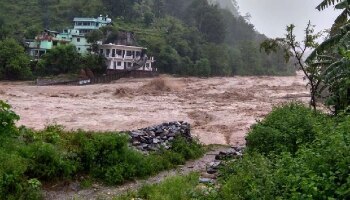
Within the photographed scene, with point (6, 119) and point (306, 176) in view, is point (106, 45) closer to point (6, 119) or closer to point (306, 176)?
point (6, 119)

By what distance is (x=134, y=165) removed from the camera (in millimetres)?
10797

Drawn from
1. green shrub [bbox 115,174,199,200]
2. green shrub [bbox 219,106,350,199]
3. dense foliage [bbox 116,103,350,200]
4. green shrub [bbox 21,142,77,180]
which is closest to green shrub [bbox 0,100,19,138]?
green shrub [bbox 21,142,77,180]

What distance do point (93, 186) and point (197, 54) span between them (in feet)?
180

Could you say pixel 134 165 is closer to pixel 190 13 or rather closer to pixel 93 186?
pixel 93 186

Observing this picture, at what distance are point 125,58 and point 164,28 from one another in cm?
1566

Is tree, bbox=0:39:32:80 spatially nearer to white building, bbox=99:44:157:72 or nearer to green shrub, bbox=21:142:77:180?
white building, bbox=99:44:157:72

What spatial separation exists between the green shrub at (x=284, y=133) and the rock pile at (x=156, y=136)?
2.94 m

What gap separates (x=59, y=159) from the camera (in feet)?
31.5

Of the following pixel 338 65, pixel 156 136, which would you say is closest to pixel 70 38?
pixel 156 136

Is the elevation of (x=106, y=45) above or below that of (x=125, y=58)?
above

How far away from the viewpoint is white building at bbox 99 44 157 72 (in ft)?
168

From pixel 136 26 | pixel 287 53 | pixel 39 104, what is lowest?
pixel 39 104

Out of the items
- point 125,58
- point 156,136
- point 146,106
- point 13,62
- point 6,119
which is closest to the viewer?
point 6,119

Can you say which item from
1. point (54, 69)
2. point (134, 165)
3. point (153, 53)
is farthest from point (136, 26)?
point (134, 165)
